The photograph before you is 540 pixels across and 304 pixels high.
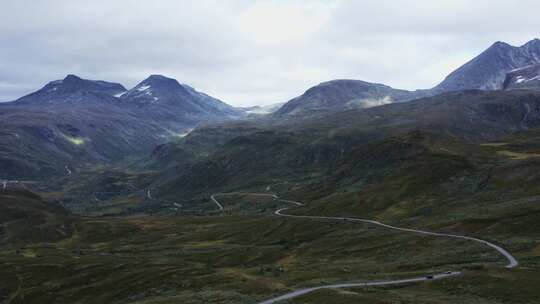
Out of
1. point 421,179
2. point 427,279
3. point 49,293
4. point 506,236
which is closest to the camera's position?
point 427,279

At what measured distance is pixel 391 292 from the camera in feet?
199

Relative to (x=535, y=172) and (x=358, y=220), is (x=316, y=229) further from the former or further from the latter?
(x=535, y=172)

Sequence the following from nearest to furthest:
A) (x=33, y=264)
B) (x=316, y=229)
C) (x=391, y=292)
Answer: (x=391, y=292) → (x=33, y=264) → (x=316, y=229)

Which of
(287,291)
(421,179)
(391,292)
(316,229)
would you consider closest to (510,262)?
(391,292)

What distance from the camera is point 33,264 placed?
142625 millimetres

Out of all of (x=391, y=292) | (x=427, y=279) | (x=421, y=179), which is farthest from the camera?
(x=421, y=179)

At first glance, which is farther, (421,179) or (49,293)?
(421,179)

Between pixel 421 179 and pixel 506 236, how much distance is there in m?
Result: 94.1

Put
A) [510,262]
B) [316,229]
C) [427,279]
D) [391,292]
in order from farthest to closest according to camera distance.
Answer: [316,229] → [510,262] → [427,279] → [391,292]

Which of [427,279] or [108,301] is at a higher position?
[427,279]

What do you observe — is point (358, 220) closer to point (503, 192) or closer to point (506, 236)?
point (503, 192)

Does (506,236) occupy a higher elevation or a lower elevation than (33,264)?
higher

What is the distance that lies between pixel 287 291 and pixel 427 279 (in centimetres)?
1899

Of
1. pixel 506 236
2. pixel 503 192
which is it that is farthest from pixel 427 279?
pixel 503 192
